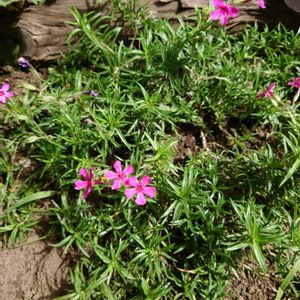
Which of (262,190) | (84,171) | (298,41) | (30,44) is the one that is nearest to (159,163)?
(84,171)

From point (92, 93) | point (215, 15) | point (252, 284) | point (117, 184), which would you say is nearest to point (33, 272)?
point (117, 184)

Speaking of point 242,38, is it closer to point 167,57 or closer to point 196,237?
point 167,57

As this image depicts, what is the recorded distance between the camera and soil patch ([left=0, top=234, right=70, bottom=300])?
2305mm

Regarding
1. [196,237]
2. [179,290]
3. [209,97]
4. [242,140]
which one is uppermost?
[209,97]

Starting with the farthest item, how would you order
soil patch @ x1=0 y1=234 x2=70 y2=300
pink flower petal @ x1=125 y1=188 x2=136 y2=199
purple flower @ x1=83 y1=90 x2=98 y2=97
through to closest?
1. purple flower @ x1=83 y1=90 x2=98 y2=97
2. soil patch @ x1=0 y1=234 x2=70 y2=300
3. pink flower petal @ x1=125 y1=188 x2=136 y2=199

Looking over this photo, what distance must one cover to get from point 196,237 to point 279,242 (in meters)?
0.48

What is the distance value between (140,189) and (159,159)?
0.33m

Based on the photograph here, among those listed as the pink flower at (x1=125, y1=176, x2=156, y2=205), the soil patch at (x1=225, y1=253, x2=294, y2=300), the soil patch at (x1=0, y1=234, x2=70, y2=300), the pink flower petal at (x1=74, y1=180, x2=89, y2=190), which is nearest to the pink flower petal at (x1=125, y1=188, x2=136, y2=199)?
the pink flower at (x1=125, y1=176, x2=156, y2=205)

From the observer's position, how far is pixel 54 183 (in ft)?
8.52

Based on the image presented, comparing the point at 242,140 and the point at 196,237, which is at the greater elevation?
the point at 242,140

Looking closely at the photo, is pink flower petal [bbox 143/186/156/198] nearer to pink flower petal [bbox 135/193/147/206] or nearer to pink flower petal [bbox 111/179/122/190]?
pink flower petal [bbox 135/193/147/206]

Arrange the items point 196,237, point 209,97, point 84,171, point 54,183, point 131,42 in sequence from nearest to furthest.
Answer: point 84,171 < point 196,237 < point 54,183 < point 209,97 < point 131,42

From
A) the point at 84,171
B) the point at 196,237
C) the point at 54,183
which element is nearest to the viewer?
the point at 84,171

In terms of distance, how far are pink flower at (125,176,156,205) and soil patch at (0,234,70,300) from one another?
734mm
